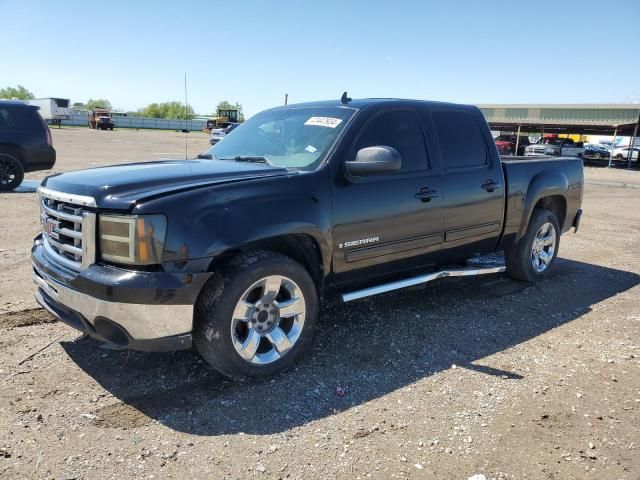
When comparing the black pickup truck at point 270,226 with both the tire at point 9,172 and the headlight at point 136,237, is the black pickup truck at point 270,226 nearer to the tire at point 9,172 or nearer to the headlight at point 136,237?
the headlight at point 136,237

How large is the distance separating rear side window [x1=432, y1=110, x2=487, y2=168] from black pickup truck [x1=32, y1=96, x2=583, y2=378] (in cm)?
2

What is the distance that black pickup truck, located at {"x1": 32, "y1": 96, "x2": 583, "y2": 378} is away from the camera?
311 cm

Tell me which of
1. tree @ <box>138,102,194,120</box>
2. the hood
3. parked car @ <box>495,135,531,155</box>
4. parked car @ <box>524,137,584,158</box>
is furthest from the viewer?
tree @ <box>138,102,194,120</box>

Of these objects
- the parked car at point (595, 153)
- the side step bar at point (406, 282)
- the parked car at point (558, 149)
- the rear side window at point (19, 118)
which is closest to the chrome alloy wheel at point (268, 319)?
the side step bar at point (406, 282)

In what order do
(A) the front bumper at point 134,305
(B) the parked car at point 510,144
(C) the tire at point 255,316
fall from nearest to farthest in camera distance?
(A) the front bumper at point 134,305 < (C) the tire at point 255,316 < (B) the parked car at point 510,144

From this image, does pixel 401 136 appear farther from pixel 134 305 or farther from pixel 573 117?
pixel 573 117

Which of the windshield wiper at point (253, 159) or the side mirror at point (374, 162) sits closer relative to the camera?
the side mirror at point (374, 162)

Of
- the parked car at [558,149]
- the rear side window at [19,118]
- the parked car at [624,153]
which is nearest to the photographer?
the rear side window at [19,118]

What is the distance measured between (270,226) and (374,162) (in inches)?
36.7

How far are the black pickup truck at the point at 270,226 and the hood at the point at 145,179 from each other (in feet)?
0.04

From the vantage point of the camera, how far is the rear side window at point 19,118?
1123 cm

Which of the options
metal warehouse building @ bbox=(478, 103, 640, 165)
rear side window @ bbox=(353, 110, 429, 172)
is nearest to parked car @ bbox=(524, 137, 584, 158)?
metal warehouse building @ bbox=(478, 103, 640, 165)

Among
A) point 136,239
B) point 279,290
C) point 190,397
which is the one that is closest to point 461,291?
point 279,290

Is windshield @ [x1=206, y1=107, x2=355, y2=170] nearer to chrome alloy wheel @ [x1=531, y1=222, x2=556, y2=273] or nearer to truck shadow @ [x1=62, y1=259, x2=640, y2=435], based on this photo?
truck shadow @ [x1=62, y1=259, x2=640, y2=435]
